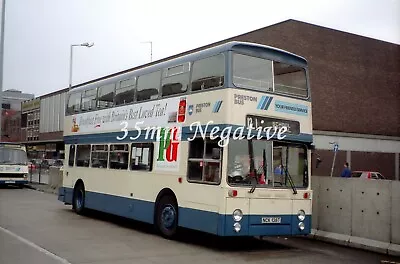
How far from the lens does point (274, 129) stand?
1061 centimetres

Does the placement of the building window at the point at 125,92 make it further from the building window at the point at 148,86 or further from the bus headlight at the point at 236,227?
the bus headlight at the point at 236,227

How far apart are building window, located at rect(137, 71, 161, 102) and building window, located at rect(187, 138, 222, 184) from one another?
2431 millimetres

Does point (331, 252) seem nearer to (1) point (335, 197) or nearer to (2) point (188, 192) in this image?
(1) point (335, 197)

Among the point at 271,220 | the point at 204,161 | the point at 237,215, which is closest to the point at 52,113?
the point at 204,161

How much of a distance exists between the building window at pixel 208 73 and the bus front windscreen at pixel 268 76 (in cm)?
32

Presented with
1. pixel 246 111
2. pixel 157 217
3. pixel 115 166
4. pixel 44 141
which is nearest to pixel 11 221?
pixel 115 166

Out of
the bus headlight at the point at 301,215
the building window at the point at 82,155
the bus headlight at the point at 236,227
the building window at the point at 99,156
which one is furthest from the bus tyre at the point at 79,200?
the bus headlight at the point at 301,215

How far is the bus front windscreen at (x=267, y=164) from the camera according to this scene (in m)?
10.0

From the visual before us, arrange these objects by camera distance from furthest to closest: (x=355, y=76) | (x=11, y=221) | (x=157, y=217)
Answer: (x=355, y=76)
(x=11, y=221)
(x=157, y=217)

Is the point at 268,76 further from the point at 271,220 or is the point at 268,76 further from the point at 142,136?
the point at 142,136

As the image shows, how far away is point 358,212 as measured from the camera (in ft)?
38.3

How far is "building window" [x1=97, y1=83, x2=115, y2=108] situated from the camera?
49.1 ft

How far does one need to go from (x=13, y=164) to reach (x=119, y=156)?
1540cm

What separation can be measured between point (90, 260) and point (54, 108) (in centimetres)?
5319
